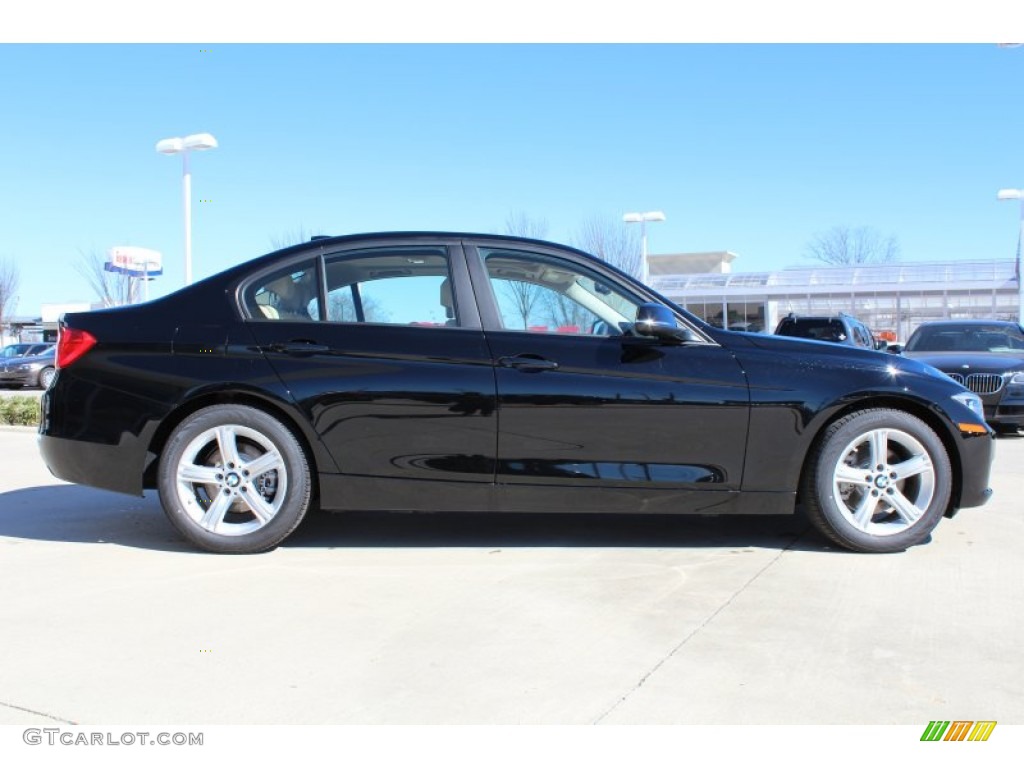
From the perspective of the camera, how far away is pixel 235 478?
4.47 m

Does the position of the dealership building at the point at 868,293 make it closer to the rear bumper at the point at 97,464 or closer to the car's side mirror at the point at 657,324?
the car's side mirror at the point at 657,324

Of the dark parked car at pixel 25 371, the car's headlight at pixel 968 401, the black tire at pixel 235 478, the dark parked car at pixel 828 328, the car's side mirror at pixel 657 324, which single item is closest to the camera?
the car's side mirror at pixel 657 324

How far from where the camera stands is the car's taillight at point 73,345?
4.59 m

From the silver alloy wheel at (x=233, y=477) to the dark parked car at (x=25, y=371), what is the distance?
2364cm

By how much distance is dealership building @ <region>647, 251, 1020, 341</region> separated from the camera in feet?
106

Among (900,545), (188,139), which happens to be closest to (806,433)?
(900,545)

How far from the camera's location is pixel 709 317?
35406 mm

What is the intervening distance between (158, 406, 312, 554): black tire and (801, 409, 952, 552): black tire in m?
2.49

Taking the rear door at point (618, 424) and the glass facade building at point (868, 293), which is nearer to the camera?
the rear door at point (618, 424)

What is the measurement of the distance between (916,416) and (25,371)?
26215 mm

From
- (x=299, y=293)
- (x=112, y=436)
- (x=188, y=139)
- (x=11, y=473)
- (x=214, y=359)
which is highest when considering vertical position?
(x=188, y=139)

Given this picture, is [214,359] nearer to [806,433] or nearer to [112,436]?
[112,436]

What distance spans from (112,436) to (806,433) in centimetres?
337

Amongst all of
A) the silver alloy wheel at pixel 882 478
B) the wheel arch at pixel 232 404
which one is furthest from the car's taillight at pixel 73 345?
the silver alloy wheel at pixel 882 478
